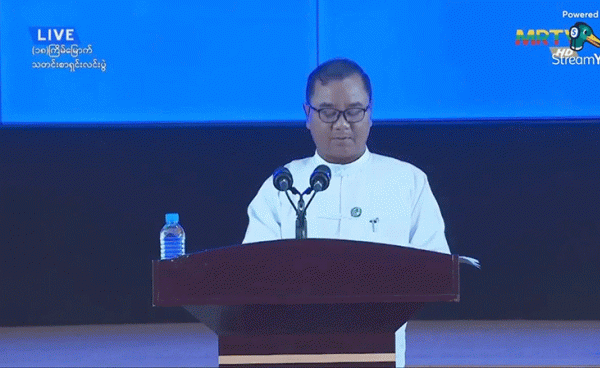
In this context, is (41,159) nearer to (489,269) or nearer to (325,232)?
(489,269)

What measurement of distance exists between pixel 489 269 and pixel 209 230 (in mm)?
1376

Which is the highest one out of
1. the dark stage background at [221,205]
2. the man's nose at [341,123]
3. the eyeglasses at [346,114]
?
the eyeglasses at [346,114]

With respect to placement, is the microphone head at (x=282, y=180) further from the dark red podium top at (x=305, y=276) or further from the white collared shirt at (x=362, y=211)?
the white collared shirt at (x=362, y=211)

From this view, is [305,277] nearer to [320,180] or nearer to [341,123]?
[320,180]

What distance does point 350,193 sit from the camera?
2049 mm

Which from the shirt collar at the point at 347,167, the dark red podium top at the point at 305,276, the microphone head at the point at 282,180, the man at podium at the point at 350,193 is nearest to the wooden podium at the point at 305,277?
the dark red podium top at the point at 305,276

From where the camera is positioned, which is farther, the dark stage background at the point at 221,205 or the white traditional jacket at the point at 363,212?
the dark stage background at the point at 221,205

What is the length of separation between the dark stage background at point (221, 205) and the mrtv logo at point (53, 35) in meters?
0.45

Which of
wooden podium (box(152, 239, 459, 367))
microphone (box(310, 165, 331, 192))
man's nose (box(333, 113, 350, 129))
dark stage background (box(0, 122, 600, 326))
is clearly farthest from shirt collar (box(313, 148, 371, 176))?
dark stage background (box(0, 122, 600, 326))

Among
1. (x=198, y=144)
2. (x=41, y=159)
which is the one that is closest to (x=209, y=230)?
(x=198, y=144)

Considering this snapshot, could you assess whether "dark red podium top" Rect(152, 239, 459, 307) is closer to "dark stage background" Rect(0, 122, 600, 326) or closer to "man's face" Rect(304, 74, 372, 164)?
"man's face" Rect(304, 74, 372, 164)

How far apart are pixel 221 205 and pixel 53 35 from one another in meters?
1.12

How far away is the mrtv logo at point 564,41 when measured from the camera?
174 inches

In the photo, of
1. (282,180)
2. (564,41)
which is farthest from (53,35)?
(282,180)
